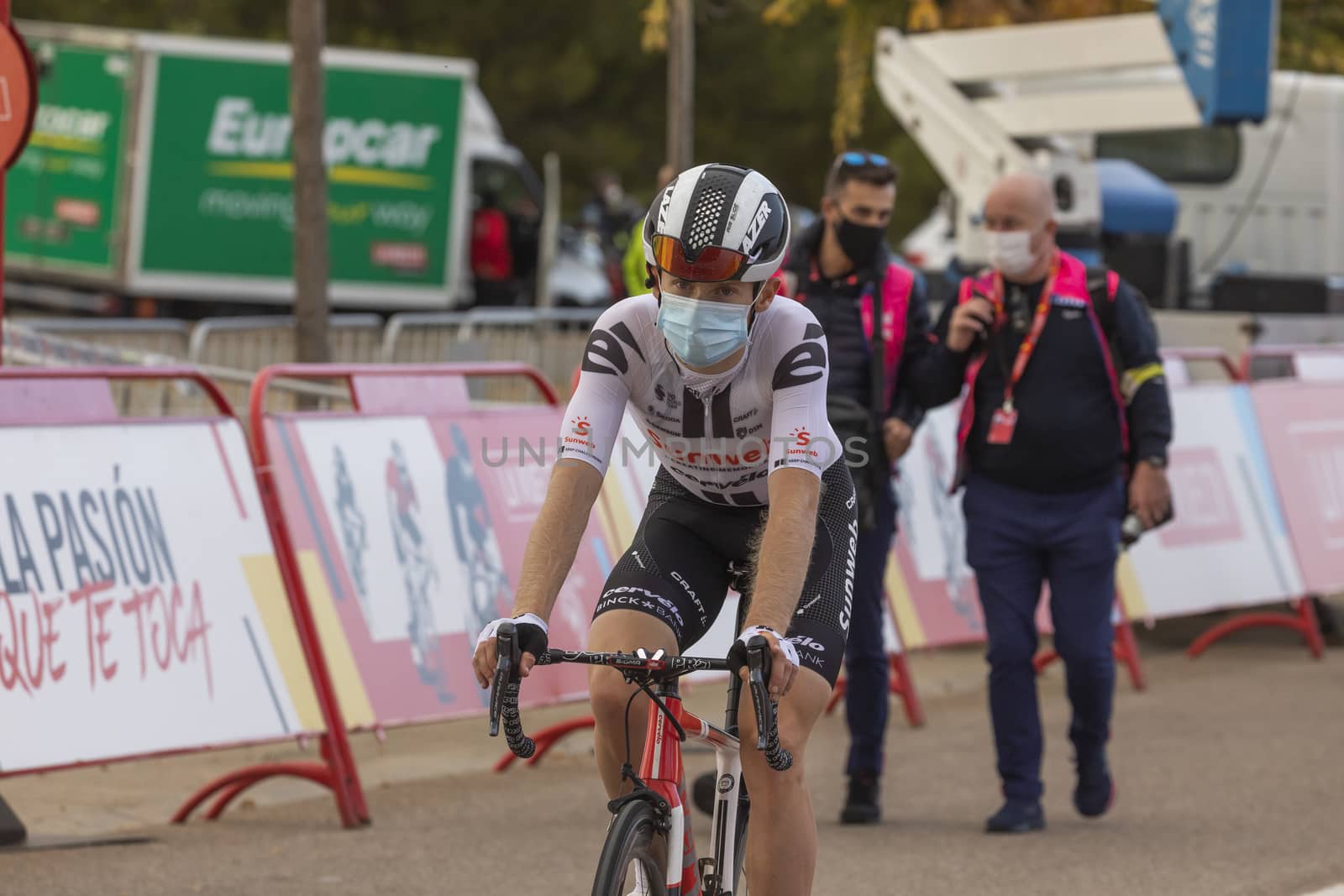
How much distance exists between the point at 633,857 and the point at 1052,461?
3398mm

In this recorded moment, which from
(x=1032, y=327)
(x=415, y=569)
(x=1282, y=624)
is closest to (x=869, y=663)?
(x=1032, y=327)

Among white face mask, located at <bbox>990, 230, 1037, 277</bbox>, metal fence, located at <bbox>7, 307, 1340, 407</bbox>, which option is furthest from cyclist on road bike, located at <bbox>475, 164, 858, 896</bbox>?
metal fence, located at <bbox>7, 307, 1340, 407</bbox>

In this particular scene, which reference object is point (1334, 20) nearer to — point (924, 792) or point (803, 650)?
point (924, 792)

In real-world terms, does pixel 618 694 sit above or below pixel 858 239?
below

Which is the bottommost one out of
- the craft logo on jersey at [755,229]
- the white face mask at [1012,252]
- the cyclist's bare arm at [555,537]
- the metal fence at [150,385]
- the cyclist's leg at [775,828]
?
the metal fence at [150,385]

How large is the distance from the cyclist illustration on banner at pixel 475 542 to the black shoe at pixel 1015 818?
1962mm

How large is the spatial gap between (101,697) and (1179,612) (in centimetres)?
620

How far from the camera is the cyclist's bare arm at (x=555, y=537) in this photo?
4.18 meters

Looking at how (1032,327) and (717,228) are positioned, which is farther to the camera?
(1032,327)

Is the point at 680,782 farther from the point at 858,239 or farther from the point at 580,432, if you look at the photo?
the point at 858,239

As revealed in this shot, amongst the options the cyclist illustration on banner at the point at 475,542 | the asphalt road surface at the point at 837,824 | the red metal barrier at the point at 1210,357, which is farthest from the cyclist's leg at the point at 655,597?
the red metal barrier at the point at 1210,357

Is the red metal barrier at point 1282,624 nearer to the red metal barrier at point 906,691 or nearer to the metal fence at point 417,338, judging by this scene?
the metal fence at point 417,338

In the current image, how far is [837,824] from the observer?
724 cm

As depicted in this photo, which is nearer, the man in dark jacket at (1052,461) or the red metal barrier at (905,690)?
the man in dark jacket at (1052,461)
